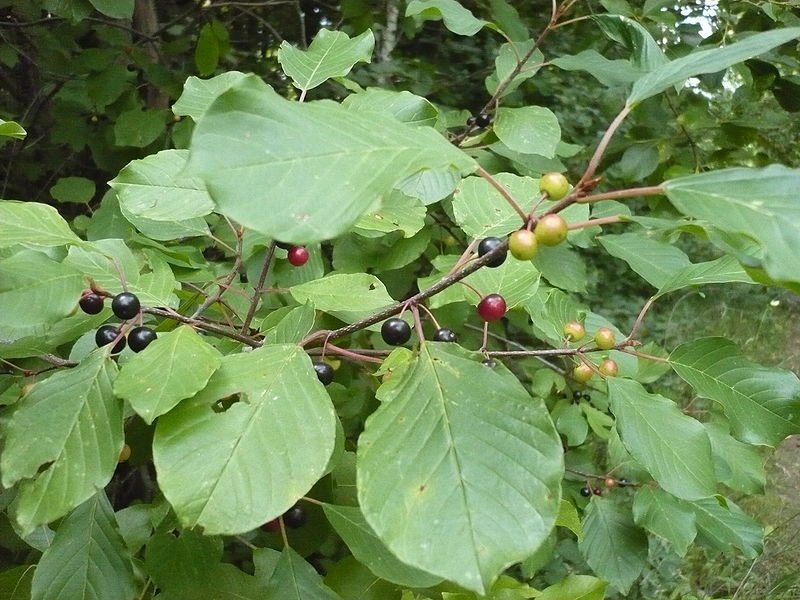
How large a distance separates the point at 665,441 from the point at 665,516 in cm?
58

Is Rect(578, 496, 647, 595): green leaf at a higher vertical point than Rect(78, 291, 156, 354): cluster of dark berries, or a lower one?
lower

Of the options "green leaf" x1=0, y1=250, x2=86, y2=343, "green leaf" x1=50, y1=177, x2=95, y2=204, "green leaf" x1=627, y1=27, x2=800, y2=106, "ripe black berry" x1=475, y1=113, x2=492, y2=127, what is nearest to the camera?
"green leaf" x1=627, y1=27, x2=800, y2=106

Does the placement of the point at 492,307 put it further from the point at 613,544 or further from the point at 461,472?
the point at 613,544

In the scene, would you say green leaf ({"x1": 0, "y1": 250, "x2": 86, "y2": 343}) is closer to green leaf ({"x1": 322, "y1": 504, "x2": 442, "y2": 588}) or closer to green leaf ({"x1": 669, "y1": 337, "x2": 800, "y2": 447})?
green leaf ({"x1": 322, "y1": 504, "x2": 442, "y2": 588})

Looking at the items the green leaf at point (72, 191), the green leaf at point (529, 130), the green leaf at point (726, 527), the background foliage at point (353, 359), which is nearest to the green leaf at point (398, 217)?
the background foliage at point (353, 359)

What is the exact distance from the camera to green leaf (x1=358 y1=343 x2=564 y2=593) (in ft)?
1.78

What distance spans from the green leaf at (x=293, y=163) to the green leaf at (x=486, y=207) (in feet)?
1.54

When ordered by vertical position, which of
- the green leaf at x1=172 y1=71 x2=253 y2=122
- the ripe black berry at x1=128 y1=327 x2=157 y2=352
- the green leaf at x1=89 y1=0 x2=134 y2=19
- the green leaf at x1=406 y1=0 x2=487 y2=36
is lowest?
the ripe black berry at x1=128 y1=327 x2=157 y2=352

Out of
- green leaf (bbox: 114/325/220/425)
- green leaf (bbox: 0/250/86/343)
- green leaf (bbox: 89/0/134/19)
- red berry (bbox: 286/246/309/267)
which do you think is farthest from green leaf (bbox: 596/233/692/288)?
green leaf (bbox: 89/0/134/19)

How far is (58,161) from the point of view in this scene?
2676mm

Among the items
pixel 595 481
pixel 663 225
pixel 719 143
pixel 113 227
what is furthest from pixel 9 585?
pixel 719 143

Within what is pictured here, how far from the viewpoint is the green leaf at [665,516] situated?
4.49ft

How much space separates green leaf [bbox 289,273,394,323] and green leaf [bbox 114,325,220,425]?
271 millimetres

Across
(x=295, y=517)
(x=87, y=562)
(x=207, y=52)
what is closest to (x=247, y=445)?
(x=87, y=562)
